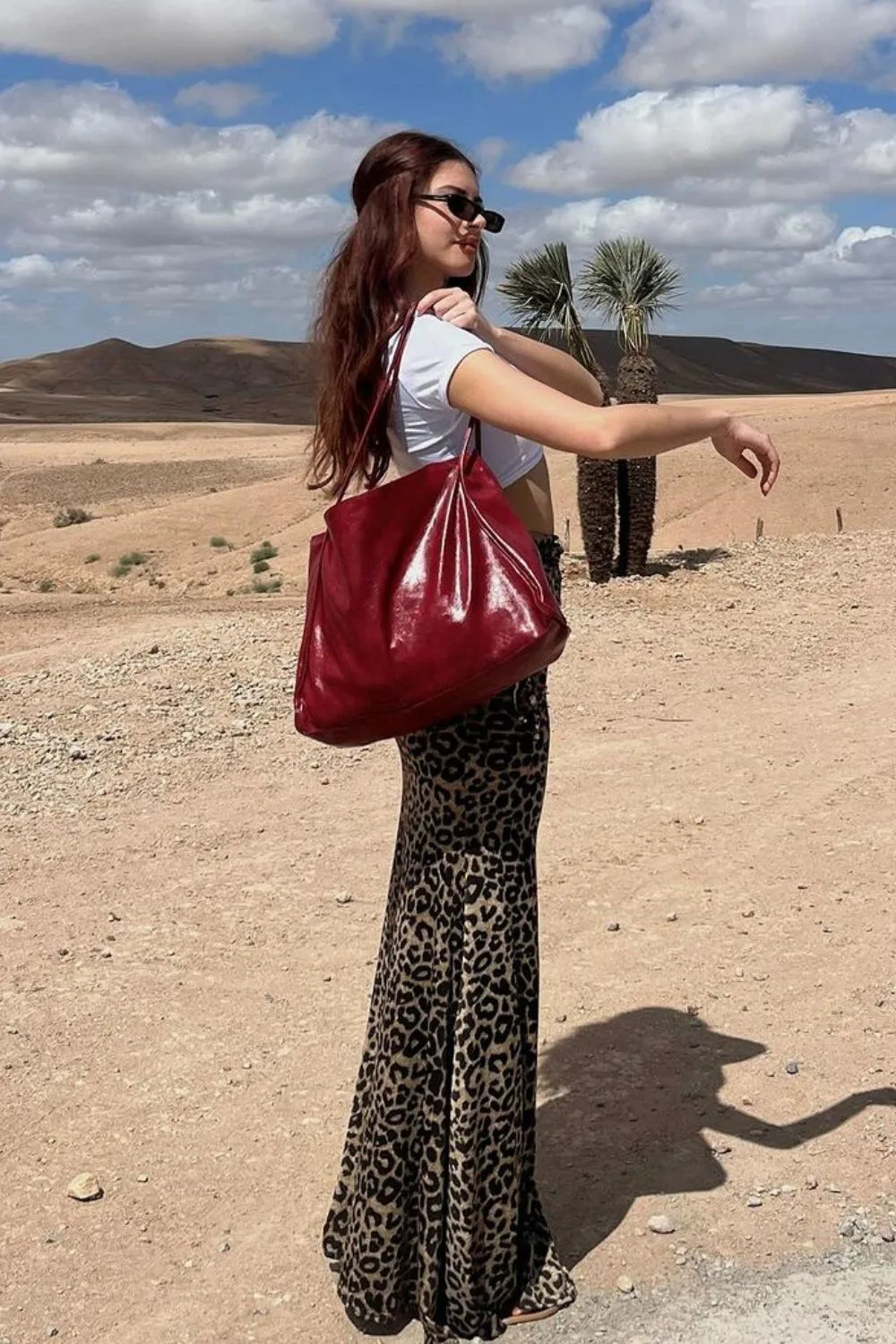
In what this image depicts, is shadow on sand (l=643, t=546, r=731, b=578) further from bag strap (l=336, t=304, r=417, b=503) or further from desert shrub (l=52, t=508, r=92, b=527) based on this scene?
desert shrub (l=52, t=508, r=92, b=527)

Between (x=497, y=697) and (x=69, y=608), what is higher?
(x=497, y=697)

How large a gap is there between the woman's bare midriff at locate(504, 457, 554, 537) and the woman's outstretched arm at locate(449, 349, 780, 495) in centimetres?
27

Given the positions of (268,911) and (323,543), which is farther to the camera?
(268,911)

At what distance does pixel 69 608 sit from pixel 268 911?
11195 millimetres

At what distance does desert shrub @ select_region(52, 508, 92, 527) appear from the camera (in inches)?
1118

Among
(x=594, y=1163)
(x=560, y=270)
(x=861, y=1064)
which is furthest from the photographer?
(x=560, y=270)

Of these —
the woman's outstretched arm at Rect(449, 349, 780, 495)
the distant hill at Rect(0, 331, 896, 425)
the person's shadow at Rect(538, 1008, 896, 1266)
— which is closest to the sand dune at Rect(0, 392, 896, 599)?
the person's shadow at Rect(538, 1008, 896, 1266)

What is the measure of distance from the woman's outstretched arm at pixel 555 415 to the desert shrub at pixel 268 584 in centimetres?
1690

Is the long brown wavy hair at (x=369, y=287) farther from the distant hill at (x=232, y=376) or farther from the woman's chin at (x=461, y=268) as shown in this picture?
the distant hill at (x=232, y=376)

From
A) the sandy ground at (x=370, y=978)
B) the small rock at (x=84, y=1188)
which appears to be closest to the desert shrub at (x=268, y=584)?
the sandy ground at (x=370, y=978)

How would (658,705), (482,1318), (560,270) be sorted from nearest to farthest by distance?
(482,1318)
(658,705)
(560,270)

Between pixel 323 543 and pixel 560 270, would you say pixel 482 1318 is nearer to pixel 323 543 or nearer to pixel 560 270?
pixel 323 543

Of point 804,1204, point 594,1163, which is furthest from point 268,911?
point 804,1204

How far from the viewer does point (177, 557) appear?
24078mm
